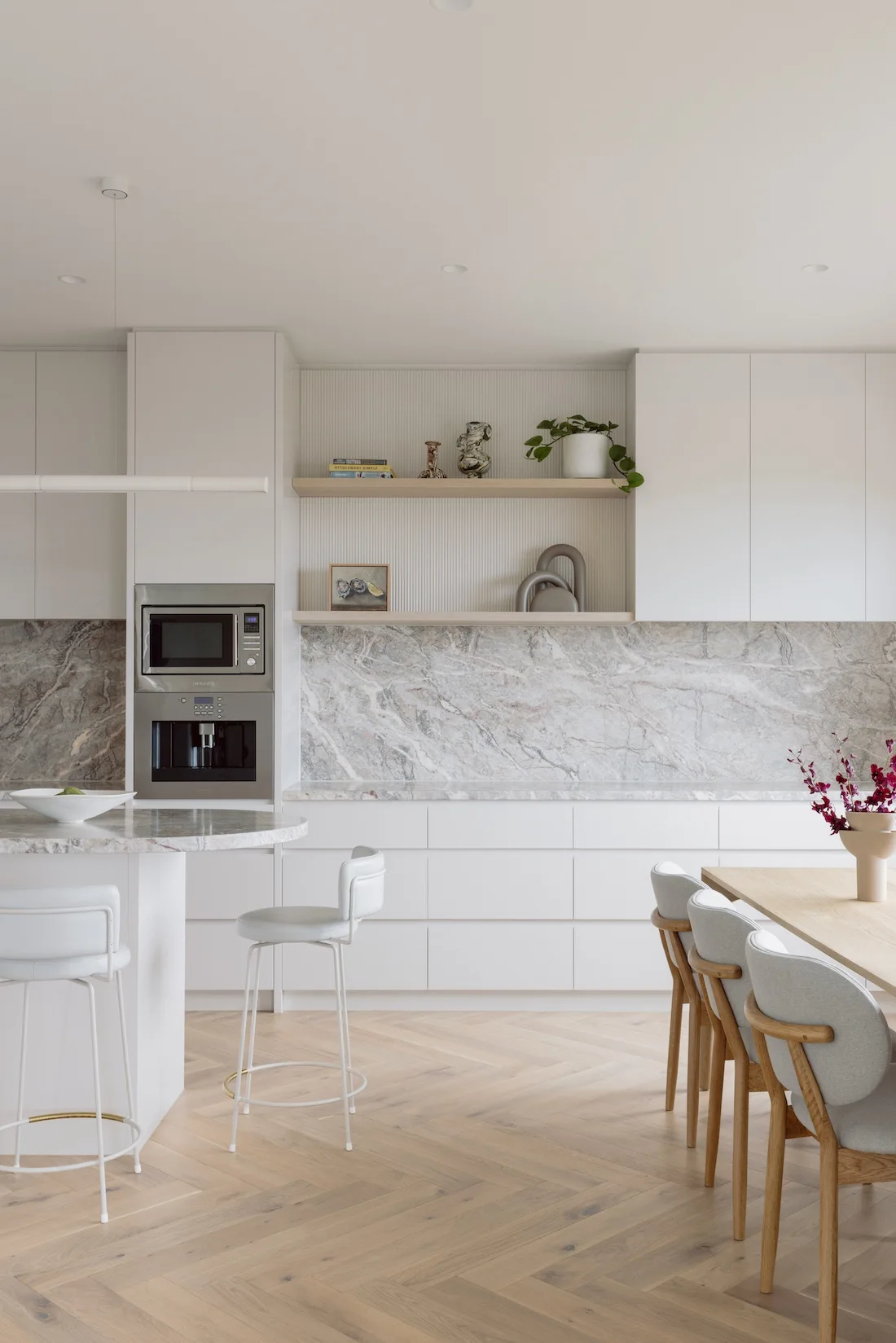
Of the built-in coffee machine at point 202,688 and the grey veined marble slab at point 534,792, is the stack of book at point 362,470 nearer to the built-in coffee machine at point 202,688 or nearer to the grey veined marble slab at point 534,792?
the built-in coffee machine at point 202,688

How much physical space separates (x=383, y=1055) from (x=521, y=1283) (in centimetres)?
153

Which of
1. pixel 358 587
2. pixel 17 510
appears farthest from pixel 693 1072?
pixel 17 510

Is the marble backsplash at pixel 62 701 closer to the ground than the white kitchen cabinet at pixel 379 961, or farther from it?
farther from it

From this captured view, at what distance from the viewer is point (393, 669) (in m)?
4.96

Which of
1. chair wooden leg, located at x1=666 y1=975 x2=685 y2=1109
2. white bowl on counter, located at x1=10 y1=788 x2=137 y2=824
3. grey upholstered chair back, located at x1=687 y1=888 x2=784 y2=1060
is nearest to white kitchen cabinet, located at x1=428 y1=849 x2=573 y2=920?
chair wooden leg, located at x1=666 y1=975 x2=685 y2=1109

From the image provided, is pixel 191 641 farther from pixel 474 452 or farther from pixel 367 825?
pixel 474 452

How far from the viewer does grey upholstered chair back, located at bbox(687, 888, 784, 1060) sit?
2457 millimetres

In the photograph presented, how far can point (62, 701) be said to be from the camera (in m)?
4.86

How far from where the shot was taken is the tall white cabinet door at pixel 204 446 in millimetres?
4348

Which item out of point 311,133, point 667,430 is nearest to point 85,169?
point 311,133

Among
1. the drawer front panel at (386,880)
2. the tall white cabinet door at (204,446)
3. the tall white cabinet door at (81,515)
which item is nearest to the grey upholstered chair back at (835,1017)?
the drawer front panel at (386,880)

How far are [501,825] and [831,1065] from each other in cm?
238

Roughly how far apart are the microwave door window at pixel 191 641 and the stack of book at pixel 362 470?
80 cm

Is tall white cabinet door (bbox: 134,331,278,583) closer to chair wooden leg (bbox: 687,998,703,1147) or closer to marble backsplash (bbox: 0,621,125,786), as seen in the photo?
marble backsplash (bbox: 0,621,125,786)
